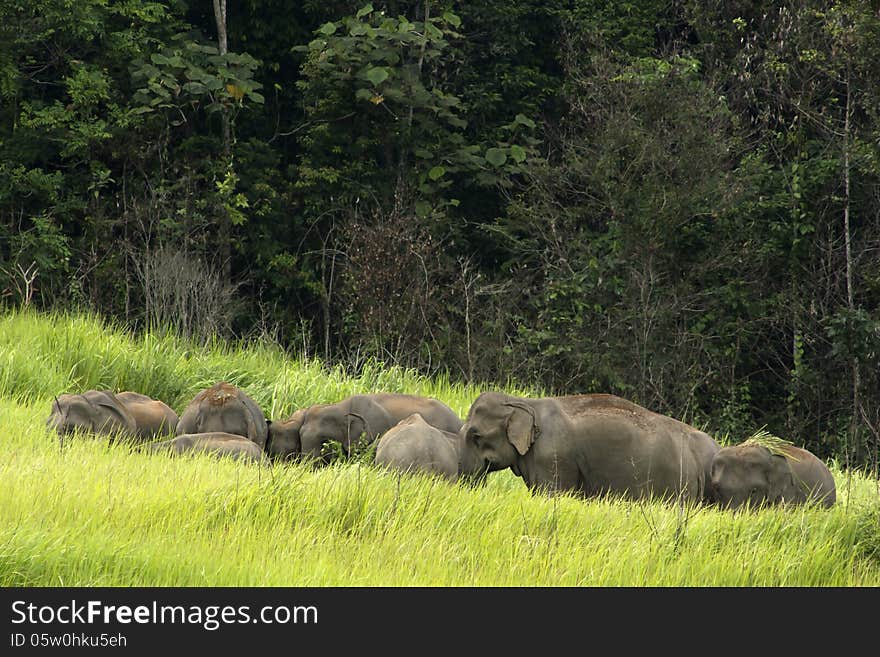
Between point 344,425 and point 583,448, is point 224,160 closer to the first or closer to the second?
point 344,425

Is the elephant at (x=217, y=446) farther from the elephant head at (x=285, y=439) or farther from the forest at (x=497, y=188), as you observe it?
the forest at (x=497, y=188)

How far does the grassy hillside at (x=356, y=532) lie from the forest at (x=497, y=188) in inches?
444

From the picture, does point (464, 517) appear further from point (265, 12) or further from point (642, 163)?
point (265, 12)

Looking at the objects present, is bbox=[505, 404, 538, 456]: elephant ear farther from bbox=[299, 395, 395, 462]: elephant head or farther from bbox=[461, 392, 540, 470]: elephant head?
bbox=[299, 395, 395, 462]: elephant head

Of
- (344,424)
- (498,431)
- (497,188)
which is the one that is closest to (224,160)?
(497,188)

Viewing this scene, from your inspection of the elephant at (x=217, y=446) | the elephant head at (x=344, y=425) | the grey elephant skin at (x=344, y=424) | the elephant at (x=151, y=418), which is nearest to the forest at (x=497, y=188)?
the elephant at (x=151, y=418)

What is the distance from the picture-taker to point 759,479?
8.35 metres

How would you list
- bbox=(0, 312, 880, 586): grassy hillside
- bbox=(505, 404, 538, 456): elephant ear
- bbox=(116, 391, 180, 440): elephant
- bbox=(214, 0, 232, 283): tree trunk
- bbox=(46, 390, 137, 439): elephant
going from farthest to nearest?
bbox=(214, 0, 232, 283): tree trunk < bbox=(116, 391, 180, 440): elephant < bbox=(46, 390, 137, 439): elephant < bbox=(505, 404, 538, 456): elephant ear < bbox=(0, 312, 880, 586): grassy hillside

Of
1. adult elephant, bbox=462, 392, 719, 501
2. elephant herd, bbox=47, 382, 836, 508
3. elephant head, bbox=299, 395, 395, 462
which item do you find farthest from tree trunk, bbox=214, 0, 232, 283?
adult elephant, bbox=462, 392, 719, 501

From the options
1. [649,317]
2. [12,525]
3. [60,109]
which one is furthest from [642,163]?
[12,525]

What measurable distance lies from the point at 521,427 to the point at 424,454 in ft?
2.05

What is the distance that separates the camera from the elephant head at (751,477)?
8.32 metres

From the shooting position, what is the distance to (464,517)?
7.11 m

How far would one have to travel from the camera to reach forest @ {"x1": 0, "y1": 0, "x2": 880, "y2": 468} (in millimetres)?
20906
